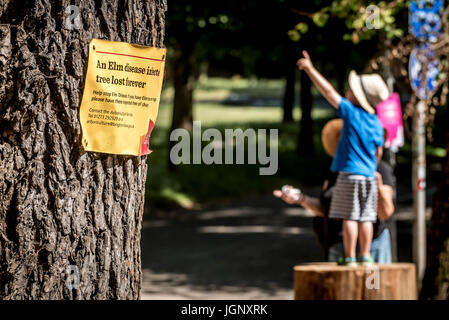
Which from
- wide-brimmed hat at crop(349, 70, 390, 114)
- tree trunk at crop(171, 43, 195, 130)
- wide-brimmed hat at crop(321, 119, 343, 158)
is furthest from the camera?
tree trunk at crop(171, 43, 195, 130)

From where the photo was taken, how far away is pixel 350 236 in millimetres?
6305

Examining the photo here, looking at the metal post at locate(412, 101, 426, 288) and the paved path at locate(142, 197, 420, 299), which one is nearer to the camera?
the metal post at locate(412, 101, 426, 288)

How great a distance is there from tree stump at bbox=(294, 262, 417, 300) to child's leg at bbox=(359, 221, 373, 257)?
26 centimetres

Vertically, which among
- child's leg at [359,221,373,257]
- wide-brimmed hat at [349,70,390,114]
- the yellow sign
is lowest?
child's leg at [359,221,373,257]

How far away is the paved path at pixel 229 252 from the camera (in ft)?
34.6

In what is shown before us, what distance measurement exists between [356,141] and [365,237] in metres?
0.71

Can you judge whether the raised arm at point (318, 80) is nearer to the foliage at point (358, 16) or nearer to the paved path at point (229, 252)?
the foliage at point (358, 16)

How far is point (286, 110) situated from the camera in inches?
1591

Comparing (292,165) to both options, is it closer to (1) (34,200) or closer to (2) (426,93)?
(2) (426,93)

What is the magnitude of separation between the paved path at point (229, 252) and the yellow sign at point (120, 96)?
6240 mm

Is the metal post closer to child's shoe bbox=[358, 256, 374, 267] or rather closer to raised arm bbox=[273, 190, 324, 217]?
raised arm bbox=[273, 190, 324, 217]

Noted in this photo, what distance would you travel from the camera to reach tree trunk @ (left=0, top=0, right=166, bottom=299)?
11.6ft

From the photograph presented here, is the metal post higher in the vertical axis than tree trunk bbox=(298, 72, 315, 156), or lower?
lower

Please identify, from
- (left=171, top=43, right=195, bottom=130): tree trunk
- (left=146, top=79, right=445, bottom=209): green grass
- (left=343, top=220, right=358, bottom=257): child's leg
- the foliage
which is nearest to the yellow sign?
(left=343, top=220, right=358, bottom=257): child's leg
